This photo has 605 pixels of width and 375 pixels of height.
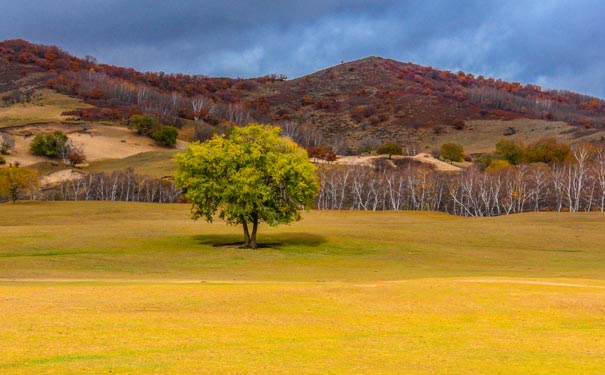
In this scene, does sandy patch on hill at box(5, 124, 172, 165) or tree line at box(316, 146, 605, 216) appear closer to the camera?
tree line at box(316, 146, 605, 216)

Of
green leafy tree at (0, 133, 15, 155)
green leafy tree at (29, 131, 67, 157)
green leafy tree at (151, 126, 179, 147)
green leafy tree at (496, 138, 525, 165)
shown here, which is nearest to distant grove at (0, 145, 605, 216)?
green leafy tree at (29, 131, 67, 157)

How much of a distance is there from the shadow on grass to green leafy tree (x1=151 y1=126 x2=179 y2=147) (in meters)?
121

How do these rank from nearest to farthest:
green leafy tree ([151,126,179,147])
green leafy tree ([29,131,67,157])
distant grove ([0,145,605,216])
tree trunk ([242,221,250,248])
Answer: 1. tree trunk ([242,221,250,248])
2. distant grove ([0,145,605,216])
3. green leafy tree ([29,131,67,157])
4. green leafy tree ([151,126,179,147])

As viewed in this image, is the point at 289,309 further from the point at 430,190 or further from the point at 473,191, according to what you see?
the point at 430,190

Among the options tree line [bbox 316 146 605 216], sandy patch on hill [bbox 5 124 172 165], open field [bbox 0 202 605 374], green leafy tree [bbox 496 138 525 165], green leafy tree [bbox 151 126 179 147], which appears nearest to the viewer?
open field [bbox 0 202 605 374]

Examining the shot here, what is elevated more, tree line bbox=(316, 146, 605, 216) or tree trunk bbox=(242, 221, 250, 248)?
tree line bbox=(316, 146, 605, 216)

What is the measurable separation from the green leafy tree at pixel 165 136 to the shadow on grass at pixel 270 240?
397 feet

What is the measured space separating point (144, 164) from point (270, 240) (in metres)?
91.7

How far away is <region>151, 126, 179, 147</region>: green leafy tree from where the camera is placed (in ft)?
607

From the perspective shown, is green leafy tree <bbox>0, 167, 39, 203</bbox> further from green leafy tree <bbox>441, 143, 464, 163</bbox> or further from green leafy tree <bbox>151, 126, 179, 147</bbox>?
green leafy tree <bbox>441, 143, 464, 163</bbox>

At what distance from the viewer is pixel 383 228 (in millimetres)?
76188

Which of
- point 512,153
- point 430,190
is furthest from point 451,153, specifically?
point 430,190

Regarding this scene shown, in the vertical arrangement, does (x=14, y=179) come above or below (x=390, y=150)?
below

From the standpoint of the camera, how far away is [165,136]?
185000 millimetres
